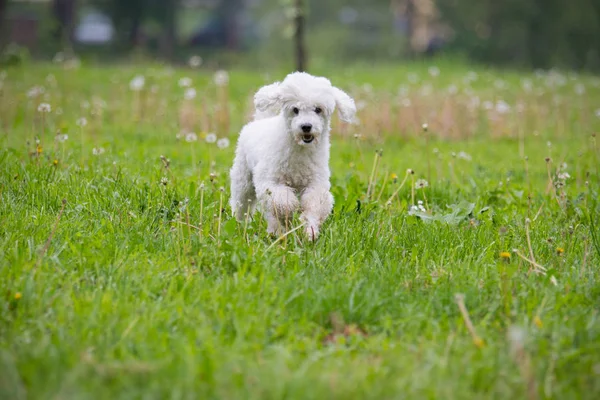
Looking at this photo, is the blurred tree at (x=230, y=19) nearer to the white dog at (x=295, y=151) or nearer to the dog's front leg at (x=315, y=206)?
the white dog at (x=295, y=151)

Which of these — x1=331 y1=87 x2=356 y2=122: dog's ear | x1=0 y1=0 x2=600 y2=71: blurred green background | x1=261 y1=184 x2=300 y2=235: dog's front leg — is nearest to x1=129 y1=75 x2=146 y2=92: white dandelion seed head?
x1=331 y1=87 x2=356 y2=122: dog's ear

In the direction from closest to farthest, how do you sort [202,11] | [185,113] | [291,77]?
[291,77], [185,113], [202,11]

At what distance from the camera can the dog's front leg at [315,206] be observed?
4.21m

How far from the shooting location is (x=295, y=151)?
4555 millimetres

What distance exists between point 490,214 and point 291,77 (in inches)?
69.2

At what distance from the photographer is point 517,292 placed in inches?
133

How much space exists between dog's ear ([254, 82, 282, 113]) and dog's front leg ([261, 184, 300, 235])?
1.90 ft

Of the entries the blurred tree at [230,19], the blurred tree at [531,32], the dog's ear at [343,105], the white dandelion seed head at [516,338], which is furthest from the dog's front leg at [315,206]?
the blurred tree at [230,19]

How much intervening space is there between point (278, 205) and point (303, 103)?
706mm

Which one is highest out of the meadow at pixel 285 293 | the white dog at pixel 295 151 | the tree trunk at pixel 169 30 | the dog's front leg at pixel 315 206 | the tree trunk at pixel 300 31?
the tree trunk at pixel 169 30

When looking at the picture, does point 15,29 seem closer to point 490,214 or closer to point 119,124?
point 119,124

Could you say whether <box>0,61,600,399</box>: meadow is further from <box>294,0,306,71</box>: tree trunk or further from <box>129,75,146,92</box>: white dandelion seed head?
<box>294,0,306,71</box>: tree trunk

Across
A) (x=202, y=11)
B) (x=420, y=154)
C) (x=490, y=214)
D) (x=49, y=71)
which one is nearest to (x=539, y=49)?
(x=202, y=11)

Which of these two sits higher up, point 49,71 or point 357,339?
point 49,71
